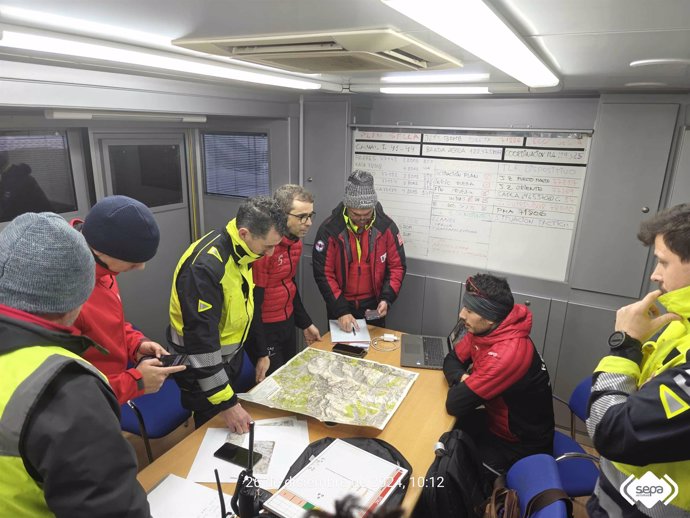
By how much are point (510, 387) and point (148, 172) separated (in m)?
3.02

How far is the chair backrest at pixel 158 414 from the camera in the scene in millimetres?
2191

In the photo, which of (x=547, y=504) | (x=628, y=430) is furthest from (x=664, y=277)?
(x=547, y=504)

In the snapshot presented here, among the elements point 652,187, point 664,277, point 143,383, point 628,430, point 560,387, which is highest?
point 652,187

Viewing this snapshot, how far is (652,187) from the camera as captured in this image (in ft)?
8.79

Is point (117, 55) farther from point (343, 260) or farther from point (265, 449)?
point (343, 260)

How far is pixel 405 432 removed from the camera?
1.76 m

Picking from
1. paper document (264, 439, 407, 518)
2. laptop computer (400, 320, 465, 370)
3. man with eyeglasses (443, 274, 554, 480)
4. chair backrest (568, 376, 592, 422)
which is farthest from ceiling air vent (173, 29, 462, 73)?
chair backrest (568, 376, 592, 422)

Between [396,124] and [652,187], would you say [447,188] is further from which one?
[652,187]

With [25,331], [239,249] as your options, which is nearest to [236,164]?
[239,249]

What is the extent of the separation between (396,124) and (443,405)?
7.80 ft

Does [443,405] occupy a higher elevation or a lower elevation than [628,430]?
lower

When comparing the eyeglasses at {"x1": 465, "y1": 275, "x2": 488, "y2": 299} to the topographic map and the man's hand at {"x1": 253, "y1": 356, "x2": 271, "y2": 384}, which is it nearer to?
Result: the topographic map

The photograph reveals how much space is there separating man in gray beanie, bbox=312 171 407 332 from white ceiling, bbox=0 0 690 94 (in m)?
1.48

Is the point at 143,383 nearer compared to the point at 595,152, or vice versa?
the point at 143,383
